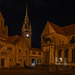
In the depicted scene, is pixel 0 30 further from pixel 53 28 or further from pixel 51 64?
pixel 51 64

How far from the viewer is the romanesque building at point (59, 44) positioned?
45.0 meters

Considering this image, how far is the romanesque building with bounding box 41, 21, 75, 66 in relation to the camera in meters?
45.0

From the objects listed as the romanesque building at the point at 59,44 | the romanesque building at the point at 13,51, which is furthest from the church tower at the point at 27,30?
the romanesque building at the point at 59,44

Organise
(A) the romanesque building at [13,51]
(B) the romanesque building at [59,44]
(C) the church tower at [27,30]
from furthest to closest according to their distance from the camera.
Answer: (C) the church tower at [27,30]
(A) the romanesque building at [13,51]
(B) the romanesque building at [59,44]

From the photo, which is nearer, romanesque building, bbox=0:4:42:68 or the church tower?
romanesque building, bbox=0:4:42:68

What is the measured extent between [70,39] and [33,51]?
66.7 feet

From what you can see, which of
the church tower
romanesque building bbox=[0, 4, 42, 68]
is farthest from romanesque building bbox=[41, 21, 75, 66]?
the church tower

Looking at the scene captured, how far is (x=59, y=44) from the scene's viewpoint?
51.7m

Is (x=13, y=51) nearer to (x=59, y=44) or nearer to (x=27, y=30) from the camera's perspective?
(x=59, y=44)

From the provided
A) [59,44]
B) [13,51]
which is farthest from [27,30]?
[59,44]

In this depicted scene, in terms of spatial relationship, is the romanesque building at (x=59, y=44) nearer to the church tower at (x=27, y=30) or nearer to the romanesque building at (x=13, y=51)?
the romanesque building at (x=13, y=51)

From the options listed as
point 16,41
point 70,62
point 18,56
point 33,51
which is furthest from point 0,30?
point 70,62

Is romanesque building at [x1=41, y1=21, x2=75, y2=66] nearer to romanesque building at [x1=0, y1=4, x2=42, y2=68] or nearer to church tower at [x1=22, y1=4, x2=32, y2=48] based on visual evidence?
romanesque building at [x1=0, y1=4, x2=42, y2=68]

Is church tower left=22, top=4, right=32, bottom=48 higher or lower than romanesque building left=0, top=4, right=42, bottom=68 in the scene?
higher
